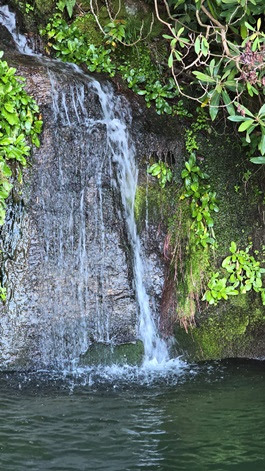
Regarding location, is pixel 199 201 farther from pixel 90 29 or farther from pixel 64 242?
pixel 90 29

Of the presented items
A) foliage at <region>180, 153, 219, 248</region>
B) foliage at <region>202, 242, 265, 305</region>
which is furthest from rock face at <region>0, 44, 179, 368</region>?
foliage at <region>202, 242, 265, 305</region>

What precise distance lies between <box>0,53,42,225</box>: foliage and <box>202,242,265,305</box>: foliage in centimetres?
205

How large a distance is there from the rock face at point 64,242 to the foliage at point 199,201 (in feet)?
2.26

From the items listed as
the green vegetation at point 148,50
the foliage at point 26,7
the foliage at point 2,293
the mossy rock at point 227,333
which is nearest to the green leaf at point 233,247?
the mossy rock at point 227,333

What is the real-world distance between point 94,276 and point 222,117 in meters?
2.02

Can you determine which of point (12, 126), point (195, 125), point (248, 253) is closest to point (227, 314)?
point (248, 253)

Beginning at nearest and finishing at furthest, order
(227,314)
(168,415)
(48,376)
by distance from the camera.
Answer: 1. (168,415)
2. (48,376)
3. (227,314)

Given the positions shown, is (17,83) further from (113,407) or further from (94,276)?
(113,407)

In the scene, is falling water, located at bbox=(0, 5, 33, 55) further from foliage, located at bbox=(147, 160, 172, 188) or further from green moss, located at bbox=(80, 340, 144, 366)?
green moss, located at bbox=(80, 340, 144, 366)

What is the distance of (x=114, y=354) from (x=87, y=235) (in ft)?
3.56

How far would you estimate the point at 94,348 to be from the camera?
567cm

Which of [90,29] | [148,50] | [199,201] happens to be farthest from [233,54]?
[90,29]

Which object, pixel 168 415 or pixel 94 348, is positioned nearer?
pixel 168 415

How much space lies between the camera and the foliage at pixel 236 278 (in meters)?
5.96
